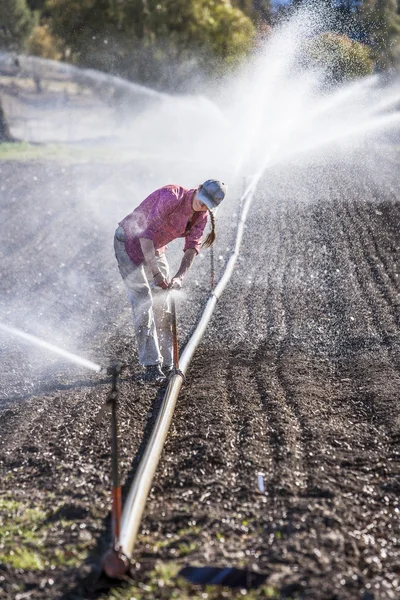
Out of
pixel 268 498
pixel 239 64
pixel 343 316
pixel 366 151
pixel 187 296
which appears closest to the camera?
pixel 268 498

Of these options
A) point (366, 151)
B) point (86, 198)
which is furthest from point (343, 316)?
point (366, 151)

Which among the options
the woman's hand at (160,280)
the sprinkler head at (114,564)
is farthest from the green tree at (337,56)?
the sprinkler head at (114,564)

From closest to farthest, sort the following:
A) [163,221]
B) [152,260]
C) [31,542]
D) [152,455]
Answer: [31,542] → [152,455] → [163,221] → [152,260]

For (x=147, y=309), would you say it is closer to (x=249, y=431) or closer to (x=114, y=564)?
(x=249, y=431)

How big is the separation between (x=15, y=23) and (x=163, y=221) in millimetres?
34692

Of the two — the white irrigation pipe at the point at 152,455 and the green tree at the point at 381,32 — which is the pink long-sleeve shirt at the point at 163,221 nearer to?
the white irrigation pipe at the point at 152,455

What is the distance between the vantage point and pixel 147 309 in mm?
7441

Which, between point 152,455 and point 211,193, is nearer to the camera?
point 152,455

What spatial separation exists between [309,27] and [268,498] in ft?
63.1

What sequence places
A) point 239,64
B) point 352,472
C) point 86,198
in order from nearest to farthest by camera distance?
point 352,472 < point 86,198 < point 239,64

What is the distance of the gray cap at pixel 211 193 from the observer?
6621 millimetres

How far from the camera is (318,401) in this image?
6910 mm

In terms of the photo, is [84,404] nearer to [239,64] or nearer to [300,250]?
[300,250]

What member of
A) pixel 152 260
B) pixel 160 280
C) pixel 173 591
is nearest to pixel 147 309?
pixel 160 280
